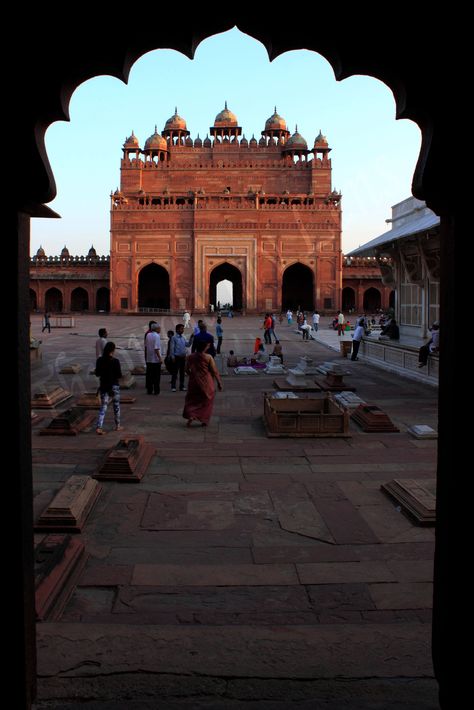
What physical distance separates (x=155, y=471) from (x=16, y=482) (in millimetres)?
3928

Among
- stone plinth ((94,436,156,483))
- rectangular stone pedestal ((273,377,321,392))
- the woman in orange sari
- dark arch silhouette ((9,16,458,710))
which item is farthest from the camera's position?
rectangular stone pedestal ((273,377,321,392))

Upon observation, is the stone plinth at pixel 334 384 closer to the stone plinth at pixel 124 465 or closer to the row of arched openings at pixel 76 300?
the stone plinth at pixel 124 465

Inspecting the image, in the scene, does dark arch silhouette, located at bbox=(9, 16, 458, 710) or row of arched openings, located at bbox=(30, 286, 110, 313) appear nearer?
dark arch silhouette, located at bbox=(9, 16, 458, 710)

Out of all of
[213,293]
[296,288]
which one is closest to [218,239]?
[213,293]

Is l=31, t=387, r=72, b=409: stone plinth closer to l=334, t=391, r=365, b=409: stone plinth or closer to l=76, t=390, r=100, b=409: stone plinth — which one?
l=76, t=390, r=100, b=409: stone plinth

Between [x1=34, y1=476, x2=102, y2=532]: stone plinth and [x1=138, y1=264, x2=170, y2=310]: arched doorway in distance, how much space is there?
43.5 metres

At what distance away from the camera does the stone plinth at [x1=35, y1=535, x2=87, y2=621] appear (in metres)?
3.14

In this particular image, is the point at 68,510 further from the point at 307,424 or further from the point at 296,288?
the point at 296,288

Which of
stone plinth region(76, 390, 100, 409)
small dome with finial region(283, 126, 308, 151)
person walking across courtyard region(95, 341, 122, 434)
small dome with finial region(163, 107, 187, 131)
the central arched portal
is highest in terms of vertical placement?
small dome with finial region(163, 107, 187, 131)

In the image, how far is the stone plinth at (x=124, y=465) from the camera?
5609mm

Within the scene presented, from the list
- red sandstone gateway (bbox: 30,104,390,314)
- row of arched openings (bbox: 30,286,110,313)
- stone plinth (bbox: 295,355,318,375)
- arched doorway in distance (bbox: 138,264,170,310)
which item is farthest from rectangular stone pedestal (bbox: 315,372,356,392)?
row of arched openings (bbox: 30,286,110,313)

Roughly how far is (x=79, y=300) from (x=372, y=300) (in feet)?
77.4

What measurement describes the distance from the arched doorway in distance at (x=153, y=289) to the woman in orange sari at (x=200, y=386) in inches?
1588

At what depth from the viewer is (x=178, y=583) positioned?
3580 millimetres
